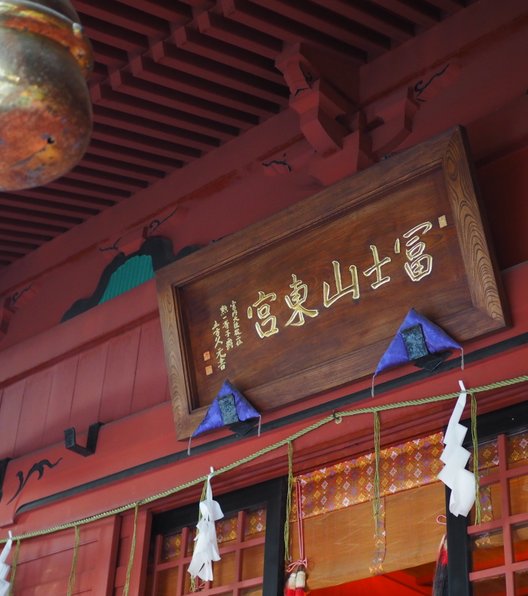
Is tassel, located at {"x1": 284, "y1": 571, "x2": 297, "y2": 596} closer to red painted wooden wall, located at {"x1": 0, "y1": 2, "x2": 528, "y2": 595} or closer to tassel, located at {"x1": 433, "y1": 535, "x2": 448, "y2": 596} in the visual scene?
red painted wooden wall, located at {"x1": 0, "y1": 2, "x2": 528, "y2": 595}

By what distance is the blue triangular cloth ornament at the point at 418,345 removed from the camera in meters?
3.23

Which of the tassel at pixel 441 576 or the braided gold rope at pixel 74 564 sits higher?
the braided gold rope at pixel 74 564

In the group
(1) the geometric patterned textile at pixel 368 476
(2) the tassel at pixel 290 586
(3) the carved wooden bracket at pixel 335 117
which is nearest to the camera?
(1) the geometric patterned textile at pixel 368 476

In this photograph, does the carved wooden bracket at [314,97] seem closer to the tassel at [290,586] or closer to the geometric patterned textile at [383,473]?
the geometric patterned textile at [383,473]

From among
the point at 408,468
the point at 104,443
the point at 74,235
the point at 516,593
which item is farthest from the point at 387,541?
the point at 74,235

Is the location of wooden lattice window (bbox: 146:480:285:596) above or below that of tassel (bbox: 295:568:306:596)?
above

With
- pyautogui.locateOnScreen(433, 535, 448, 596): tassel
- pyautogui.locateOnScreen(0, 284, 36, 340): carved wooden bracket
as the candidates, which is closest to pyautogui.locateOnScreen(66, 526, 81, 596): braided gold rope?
pyautogui.locateOnScreen(0, 284, 36, 340): carved wooden bracket

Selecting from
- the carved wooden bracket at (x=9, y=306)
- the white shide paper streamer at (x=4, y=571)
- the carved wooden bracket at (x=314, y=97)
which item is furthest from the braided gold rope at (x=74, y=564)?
the carved wooden bracket at (x=314, y=97)

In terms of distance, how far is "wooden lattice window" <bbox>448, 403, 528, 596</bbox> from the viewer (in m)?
3.03

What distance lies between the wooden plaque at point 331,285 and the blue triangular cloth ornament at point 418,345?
0.05 metres

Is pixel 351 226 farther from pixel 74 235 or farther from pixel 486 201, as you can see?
pixel 74 235

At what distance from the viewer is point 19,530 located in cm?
468

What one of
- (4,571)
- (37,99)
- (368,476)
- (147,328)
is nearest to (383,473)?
(368,476)

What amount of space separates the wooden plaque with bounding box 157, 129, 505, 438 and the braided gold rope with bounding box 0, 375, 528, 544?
0.42ft
